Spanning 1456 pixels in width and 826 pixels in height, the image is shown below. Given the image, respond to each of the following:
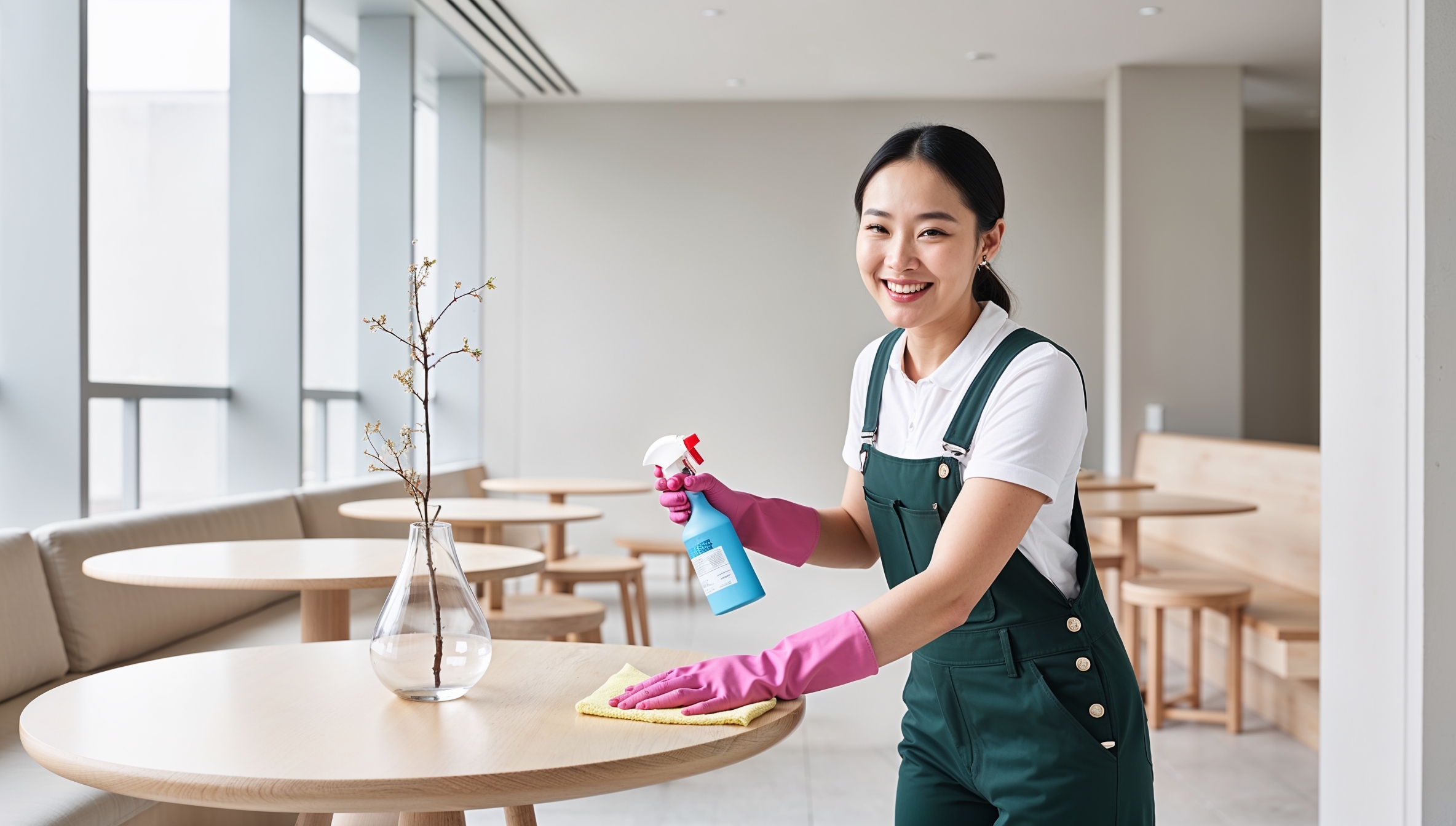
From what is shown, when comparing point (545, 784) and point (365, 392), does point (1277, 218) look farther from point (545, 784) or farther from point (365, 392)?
point (545, 784)

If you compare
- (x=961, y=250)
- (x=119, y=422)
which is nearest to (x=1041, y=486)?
(x=961, y=250)

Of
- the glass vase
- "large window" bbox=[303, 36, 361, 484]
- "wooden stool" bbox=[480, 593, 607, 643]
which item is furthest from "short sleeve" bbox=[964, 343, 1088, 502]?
"large window" bbox=[303, 36, 361, 484]

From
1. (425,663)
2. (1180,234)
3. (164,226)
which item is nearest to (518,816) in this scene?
(425,663)

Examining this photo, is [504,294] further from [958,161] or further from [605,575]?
[958,161]

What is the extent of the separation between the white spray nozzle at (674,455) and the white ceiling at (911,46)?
4.49 meters

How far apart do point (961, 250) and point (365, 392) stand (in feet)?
15.8

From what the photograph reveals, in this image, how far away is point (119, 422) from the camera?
11.8 feet

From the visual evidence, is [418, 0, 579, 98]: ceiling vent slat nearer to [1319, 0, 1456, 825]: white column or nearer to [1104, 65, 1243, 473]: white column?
[1104, 65, 1243, 473]: white column

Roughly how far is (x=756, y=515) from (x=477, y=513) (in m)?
2.21

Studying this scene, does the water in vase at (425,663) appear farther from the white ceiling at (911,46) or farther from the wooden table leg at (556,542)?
the white ceiling at (911,46)

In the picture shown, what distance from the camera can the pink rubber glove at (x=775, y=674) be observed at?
3.20 feet

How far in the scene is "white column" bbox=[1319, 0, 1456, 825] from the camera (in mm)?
1871

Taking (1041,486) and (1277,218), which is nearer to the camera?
(1041,486)

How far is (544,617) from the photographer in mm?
3373
